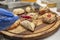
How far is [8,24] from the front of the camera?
619 mm

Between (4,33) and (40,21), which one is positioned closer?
(4,33)

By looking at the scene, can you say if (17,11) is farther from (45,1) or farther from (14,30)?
(45,1)

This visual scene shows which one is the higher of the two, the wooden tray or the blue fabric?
the blue fabric

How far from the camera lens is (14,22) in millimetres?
641

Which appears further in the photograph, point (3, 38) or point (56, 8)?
point (56, 8)

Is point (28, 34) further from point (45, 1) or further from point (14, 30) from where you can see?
point (45, 1)

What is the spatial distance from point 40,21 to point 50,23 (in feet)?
0.18

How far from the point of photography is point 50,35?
0.62 metres

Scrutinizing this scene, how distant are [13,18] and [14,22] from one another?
20 millimetres

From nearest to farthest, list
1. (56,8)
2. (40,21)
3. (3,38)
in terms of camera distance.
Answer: (3,38)
(40,21)
(56,8)

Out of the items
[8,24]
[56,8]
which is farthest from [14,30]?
[56,8]

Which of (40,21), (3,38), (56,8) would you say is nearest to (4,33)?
(3,38)

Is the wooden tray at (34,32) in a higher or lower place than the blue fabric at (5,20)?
lower

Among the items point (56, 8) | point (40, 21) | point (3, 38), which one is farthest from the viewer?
point (56, 8)
